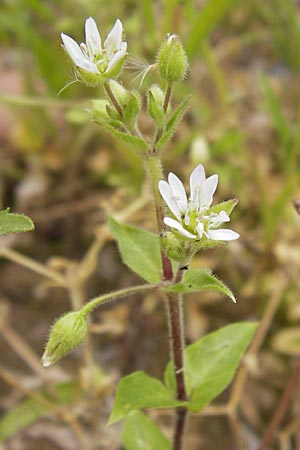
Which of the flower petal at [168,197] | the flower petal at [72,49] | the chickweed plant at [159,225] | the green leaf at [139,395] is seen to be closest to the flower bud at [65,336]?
the chickweed plant at [159,225]

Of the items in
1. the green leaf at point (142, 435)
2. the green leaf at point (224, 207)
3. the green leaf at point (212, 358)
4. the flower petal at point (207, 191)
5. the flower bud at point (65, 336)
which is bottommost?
the green leaf at point (142, 435)

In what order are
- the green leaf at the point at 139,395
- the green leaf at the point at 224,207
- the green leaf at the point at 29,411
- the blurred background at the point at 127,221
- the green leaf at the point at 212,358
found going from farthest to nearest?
the blurred background at the point at 127,221 < the green leaf at the point at 29,411 < the green leaf at the point at 212,358 < the green leaf at the point at 139,395 < the green leaf at the point at 224,207

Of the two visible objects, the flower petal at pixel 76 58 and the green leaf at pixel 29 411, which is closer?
the flower petal at pixel 76 58

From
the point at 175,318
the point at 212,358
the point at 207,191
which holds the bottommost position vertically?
the point at 212,358

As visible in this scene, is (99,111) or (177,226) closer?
(177,226)

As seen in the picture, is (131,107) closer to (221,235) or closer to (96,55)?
(96,55)

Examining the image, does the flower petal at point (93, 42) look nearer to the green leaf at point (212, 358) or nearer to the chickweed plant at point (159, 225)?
the chickweed plant at point (159, 225)

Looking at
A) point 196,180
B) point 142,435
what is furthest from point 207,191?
point 142,435
